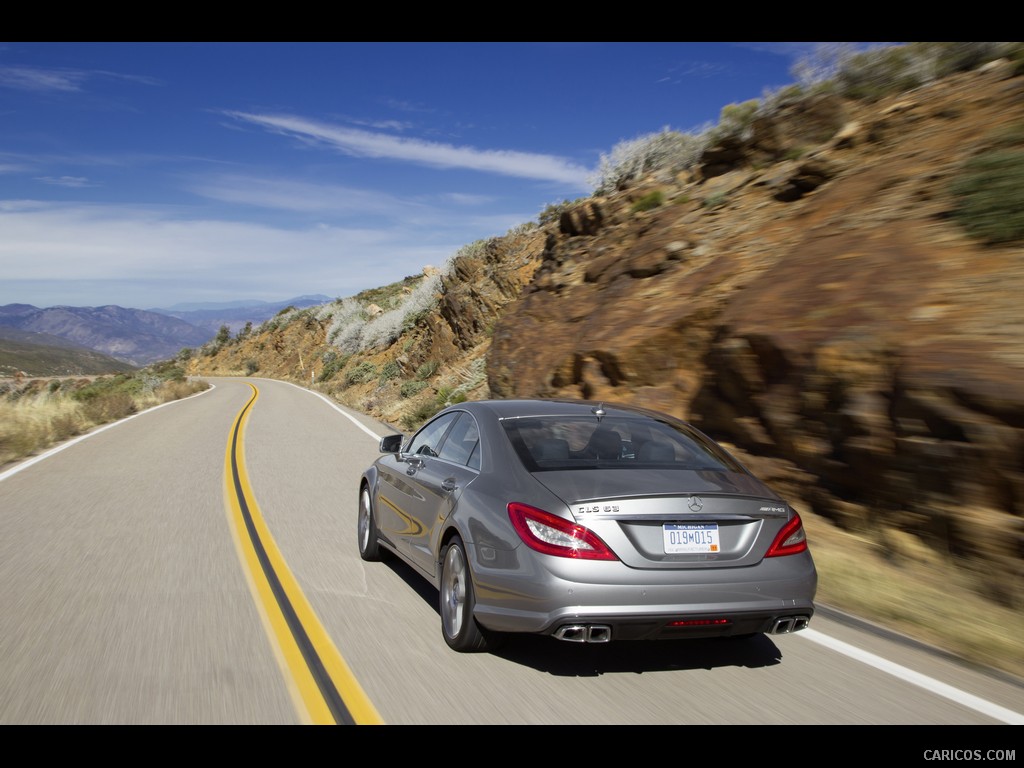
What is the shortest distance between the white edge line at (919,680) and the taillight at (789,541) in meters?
0.74

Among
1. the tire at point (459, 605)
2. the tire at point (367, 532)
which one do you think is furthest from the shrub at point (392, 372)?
the tire at point (459, 605)

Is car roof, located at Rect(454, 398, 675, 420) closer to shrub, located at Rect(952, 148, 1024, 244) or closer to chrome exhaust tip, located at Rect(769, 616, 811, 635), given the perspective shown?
chrome exhaust tip, located at Rect(769, 616, 811, 635)

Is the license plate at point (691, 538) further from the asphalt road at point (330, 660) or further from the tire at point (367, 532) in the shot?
the tire at point (367, 532)

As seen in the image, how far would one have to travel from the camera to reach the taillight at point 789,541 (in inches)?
170

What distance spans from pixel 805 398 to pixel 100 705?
6.28 meters

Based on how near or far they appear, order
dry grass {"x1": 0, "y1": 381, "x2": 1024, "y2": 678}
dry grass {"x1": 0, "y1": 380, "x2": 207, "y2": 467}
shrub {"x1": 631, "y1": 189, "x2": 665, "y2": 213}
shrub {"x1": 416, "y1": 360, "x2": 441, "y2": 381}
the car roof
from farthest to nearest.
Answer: shrub {"x1": 416, "y1": 360, "x2": 441, "y2": 381}, shrub {"x1": 631, "y1": 189, "x2": 665, "y2": 213}, dry grass {"x1": 0, "y1": 380, "x2": 207, "y2": 467}, the car roof, dry grass {"x1": 0, "y1": 381, "x2": 1024, "y2": 678}

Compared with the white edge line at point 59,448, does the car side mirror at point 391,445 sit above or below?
above

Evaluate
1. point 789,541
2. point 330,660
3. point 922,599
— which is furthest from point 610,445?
point 922,599

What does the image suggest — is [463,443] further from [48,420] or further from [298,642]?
[48,420]

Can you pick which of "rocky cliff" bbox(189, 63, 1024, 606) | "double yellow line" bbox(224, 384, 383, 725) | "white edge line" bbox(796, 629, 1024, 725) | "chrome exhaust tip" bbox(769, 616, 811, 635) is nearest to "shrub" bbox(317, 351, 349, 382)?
"rocky cliff" bbox(189, 63, 1024, 606)

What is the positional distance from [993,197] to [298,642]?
23.1 feet

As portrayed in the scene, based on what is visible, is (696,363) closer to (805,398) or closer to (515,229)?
(805,398)

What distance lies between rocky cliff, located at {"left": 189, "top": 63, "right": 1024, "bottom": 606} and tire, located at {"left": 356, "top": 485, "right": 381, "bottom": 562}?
3913mm

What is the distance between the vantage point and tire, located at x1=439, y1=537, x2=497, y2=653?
458 centimetres
